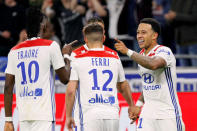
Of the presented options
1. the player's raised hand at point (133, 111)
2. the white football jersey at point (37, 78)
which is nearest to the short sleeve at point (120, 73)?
the player's raised hand at point (133, 111)

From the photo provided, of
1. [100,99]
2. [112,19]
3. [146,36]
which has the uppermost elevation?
[112,19]

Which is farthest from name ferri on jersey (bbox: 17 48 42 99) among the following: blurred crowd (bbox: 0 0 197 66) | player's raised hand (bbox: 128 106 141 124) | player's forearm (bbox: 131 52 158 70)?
blurred crowd (bbox: 0 0 197 66)

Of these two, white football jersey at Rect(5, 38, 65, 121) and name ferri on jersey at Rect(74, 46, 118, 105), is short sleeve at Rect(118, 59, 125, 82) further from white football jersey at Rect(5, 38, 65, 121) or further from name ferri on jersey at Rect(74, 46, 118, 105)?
white football jersey at Rect(5, 38, 65, 121)

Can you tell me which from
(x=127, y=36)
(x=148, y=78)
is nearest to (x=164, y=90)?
(x=148, y=78)

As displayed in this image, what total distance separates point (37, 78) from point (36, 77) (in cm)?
2

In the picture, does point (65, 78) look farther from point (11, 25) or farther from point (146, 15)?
point (11, 25)

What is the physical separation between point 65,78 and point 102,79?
0.52 m

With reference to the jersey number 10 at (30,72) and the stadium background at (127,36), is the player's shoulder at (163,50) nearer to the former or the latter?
the stadium background at (127,36)

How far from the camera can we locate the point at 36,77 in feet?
22.5

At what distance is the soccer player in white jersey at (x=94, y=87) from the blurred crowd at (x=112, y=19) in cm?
456

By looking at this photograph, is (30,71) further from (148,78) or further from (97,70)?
(148,78)

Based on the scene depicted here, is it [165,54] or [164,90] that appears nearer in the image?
[165,54]

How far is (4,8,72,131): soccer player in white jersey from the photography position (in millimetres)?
6863

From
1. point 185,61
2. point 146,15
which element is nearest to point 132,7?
point 146,15
